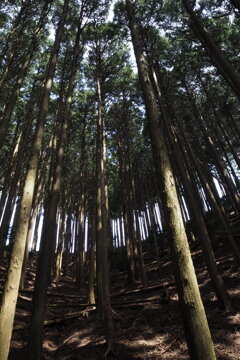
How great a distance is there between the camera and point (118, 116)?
49.1 ft

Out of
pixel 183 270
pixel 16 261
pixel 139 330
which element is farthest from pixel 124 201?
pixel 183 270

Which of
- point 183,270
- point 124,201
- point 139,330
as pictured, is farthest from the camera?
point 124,201

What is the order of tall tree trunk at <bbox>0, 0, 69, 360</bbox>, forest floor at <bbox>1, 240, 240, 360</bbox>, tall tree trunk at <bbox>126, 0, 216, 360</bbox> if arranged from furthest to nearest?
1. forest floor at <bbox>1, 240, 240, 360</bbox>
2. tall tree trunk at <bbox>0, 0, 69, 360</bbox>
3. tall tree trunk at <bbox>126, 0, 216, 360</bbox>

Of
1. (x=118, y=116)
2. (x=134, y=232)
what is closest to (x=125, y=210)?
(x=134, y=232)

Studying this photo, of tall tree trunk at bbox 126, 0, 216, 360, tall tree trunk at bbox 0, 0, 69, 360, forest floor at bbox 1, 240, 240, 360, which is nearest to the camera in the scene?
tall tree trunk at bbox 126, 0, 216, 360

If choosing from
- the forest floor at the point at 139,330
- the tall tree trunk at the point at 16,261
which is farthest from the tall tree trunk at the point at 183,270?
the tall tree trunk at the point at 16,261

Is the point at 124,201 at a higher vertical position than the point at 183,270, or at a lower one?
higher

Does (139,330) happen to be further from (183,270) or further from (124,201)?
(124,201)

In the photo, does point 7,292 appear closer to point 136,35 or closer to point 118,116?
point 136,35

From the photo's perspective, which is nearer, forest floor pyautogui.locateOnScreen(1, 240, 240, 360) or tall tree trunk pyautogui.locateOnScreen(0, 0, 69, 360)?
tall tree trunk pyautogui.locateOnScreen(0, 0, 69, 360)

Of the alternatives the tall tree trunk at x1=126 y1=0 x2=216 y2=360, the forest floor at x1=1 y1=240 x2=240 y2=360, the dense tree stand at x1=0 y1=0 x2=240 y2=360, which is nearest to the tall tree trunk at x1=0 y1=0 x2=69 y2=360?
the dense tree stand at x1=0 y1=0 x2=240 y2=360

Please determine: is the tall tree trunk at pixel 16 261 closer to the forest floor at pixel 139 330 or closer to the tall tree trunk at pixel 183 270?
the forest floor at pixel 139 330

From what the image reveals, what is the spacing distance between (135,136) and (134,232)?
8064 mm

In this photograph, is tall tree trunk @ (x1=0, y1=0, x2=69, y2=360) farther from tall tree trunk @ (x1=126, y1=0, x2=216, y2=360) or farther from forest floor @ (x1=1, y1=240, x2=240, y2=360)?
tall tree trunk @ (x1=126, y1=0, x2=216, y2=360)
